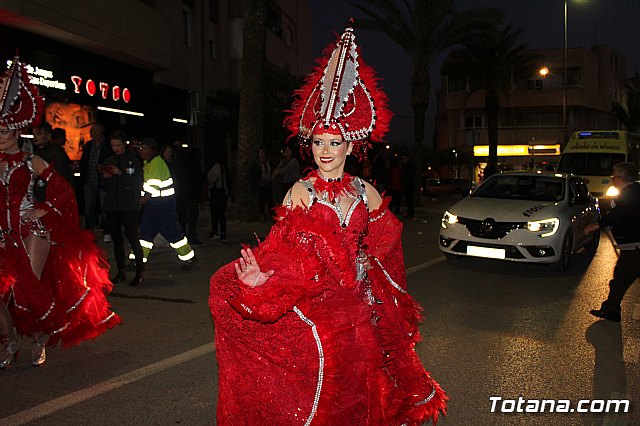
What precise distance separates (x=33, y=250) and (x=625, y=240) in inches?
225

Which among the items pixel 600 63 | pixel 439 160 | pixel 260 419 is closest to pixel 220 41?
pixel 260 419

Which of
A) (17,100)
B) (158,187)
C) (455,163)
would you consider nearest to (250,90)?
(158,187)

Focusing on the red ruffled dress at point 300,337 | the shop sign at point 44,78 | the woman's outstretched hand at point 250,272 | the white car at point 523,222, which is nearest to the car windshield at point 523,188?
the white car at point 523,222

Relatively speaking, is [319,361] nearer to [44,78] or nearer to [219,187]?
[219,187]

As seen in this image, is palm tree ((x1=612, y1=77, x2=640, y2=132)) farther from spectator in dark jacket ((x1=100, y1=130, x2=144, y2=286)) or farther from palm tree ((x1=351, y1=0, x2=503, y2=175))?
spectator in dark jacket ((x1=100, y1=130, x2=144, y2=286))

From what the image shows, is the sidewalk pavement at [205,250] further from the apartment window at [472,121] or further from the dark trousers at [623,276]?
the apartment window at [472,121]

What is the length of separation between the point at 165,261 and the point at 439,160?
2204 inches

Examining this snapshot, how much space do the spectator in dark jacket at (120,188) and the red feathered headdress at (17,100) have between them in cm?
273

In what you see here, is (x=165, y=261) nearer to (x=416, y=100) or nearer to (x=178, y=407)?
(x=178, y=407)

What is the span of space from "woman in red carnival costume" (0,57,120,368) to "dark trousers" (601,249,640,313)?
16.8 ft

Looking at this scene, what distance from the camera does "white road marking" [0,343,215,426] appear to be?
4312 millimetres

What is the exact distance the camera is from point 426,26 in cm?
2516

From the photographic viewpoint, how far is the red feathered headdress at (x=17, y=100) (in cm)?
544

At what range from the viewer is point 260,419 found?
3.09 meters
